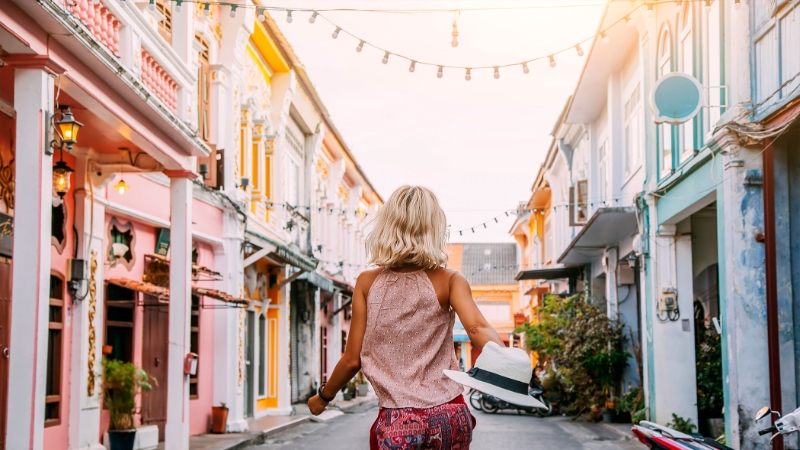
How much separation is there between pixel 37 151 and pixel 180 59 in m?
4.37

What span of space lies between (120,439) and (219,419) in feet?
13.8

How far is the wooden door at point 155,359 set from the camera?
13.7 m

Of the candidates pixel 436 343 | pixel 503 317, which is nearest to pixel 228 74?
pixel 436 343

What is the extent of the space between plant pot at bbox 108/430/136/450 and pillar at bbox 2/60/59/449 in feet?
14.8

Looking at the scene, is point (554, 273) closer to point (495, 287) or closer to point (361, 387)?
point (361, 387)

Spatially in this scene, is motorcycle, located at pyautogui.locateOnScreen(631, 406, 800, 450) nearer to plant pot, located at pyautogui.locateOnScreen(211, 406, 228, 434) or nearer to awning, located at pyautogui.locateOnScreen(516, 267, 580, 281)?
plant pot, located at pyautogui.locateOnScreen(211, 406, 228, 434)

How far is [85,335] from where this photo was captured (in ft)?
37.6

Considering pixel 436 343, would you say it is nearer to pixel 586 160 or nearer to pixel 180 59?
pixel 180 59

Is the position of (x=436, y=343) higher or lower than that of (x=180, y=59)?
lower

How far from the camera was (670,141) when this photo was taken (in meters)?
14.4

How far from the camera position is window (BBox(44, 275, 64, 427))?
1081 cm

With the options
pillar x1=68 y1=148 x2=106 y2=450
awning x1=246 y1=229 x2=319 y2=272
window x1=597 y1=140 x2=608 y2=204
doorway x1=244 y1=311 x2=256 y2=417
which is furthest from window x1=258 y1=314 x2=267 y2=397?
pillar x1=68 y1=148 x2=106 y2=450

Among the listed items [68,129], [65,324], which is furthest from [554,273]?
[68,129]

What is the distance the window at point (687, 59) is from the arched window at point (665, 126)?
0.57 meters
